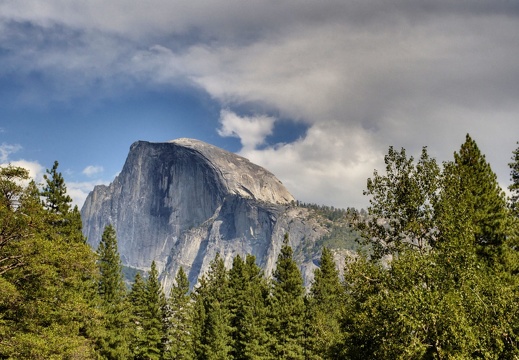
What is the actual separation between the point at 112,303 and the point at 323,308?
85.0 feet

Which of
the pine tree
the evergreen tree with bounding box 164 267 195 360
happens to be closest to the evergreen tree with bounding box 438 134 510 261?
the evergreen tree with bounding box 164 267 195 360

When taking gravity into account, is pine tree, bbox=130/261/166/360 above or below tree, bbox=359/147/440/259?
below

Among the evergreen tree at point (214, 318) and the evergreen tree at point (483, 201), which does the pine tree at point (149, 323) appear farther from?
the evergreen tree at point (483, 201)

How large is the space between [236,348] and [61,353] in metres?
35.5

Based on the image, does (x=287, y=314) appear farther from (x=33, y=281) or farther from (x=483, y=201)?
(x=33, y=281)

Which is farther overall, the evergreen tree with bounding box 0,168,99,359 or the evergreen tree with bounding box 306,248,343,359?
the evergreen tree with bounding box 306,248,343,359

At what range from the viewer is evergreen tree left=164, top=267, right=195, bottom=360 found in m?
55.0

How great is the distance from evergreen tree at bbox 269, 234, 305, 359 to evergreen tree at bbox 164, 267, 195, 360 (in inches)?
498

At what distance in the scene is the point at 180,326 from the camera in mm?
57688

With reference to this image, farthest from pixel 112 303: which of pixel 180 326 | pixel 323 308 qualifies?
pixel 323 308

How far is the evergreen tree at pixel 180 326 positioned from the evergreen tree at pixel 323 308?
16.0m

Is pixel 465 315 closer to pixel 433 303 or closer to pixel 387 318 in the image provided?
pixel 433 303

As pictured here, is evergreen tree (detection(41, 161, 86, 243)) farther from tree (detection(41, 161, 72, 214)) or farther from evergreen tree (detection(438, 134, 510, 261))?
evergreen tree (detection(438, 134, 510, 261))

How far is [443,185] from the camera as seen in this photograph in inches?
867
